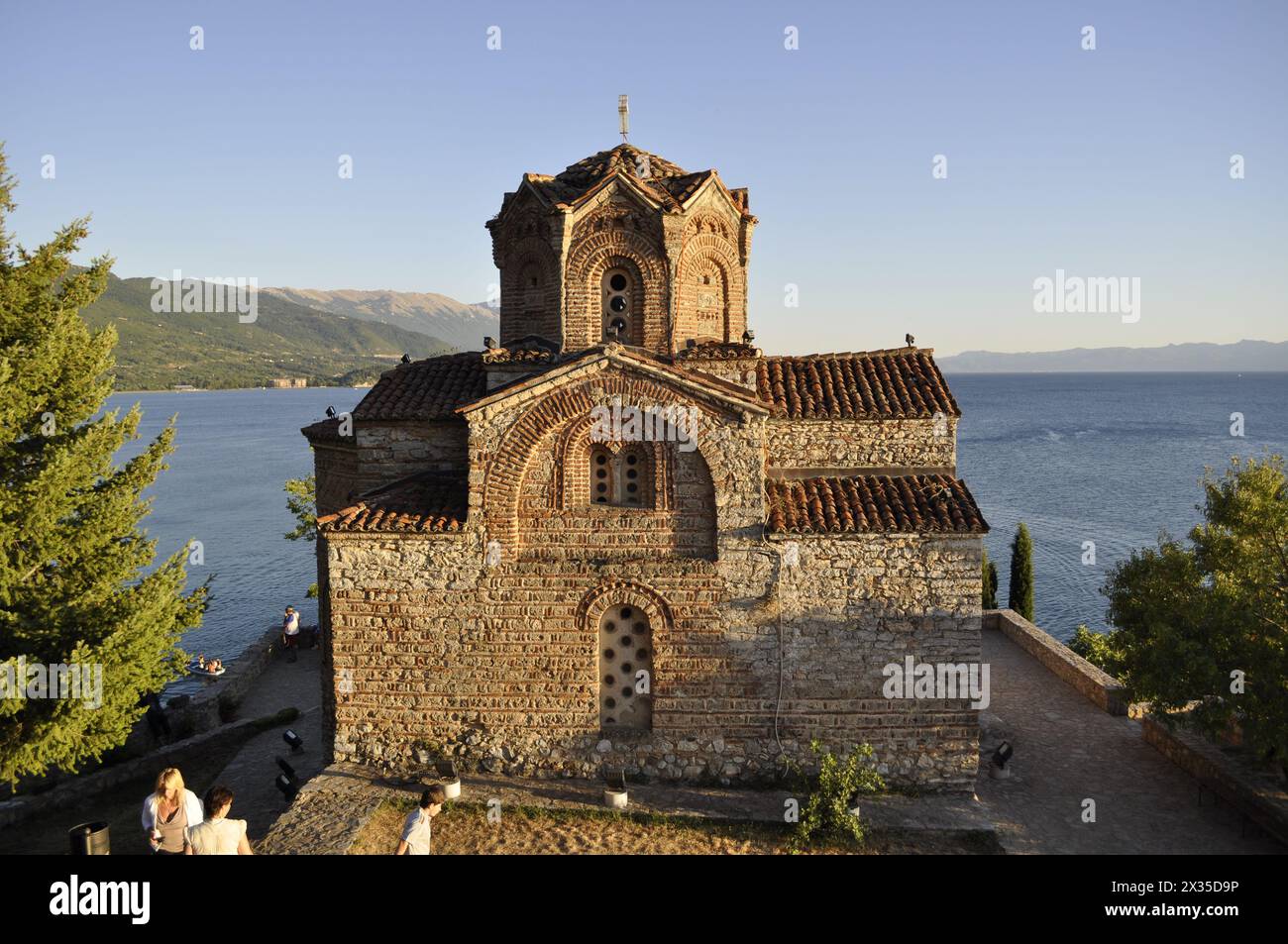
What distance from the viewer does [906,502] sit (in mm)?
12938

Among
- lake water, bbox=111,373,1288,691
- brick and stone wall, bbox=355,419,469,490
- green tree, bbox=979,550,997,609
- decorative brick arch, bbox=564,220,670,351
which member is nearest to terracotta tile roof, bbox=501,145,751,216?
decorative brick arch, bbox=564,220,670,351

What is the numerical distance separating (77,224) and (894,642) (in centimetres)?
1387

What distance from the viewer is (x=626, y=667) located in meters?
13.0

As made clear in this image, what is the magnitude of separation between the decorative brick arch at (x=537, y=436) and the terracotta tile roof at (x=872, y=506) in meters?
1.25

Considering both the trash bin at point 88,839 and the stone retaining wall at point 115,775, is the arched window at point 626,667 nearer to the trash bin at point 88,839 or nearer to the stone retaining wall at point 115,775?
the trash bin at point 88,839

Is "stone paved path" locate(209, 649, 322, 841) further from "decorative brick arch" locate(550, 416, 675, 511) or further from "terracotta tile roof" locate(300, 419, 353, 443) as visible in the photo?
"decorative brick arch" locate(550, 416, 675, 511)

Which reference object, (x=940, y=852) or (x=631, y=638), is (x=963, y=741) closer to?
(x=940, y=852)

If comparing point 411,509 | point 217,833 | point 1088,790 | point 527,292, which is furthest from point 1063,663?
point 217,833

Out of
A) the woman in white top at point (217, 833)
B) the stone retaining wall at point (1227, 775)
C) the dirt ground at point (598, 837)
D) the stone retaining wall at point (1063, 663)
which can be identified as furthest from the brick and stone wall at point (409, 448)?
the stone retaining wall at point (1227, 775)

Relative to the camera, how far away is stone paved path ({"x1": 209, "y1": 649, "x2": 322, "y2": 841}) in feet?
44.0

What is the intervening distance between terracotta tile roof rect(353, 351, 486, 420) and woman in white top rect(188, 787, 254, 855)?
7.41 meters

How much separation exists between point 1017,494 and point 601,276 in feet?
188
